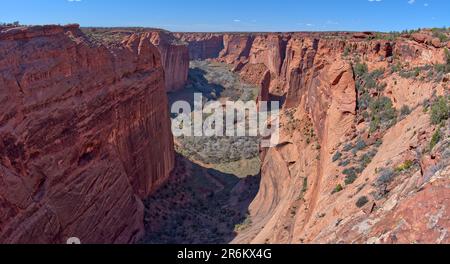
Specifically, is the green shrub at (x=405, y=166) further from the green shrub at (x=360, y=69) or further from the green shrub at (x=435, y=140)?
the green shrub at (x=360, y=69)

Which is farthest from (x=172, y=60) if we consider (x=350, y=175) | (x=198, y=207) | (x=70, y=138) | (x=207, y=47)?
(x=350, y=175)

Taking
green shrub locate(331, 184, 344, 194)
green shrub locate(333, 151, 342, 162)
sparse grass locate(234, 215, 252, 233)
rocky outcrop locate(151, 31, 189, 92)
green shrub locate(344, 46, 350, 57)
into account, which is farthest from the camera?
rocky outcrop locate(151, 31, 189, 92)

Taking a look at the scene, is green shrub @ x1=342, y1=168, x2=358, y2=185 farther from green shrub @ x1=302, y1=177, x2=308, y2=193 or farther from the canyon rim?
green shrub @ x1=302, y1=177, x2=308, y2=193

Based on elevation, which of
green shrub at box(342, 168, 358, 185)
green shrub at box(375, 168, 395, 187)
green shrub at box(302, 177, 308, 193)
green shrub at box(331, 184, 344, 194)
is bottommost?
green shrub at box(302, 177, 308, 193)

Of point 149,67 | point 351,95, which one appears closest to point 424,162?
point 351,95

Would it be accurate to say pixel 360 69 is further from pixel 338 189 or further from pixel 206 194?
pixel 206 194

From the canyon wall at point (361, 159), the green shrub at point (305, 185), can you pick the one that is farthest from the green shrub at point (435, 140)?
the green shrub at point (305, 185)

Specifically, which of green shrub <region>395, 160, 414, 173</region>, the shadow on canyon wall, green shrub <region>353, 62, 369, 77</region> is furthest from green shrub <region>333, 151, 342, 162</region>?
the shadow on canyon wall
